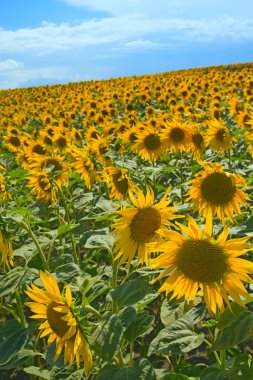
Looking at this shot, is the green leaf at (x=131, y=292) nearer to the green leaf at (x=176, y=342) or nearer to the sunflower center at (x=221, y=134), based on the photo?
the green leaf at (x=176, y=342)

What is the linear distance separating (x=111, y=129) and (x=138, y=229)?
258 inches

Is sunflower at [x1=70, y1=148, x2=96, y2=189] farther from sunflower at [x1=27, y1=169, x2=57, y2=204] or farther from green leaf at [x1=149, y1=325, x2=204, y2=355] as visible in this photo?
green leaf at [x1=149, y1=325, x2=204, y2=355]

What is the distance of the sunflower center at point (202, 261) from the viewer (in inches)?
85.7

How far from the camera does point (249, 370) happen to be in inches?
86.0

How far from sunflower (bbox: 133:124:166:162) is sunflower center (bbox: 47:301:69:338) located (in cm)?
425

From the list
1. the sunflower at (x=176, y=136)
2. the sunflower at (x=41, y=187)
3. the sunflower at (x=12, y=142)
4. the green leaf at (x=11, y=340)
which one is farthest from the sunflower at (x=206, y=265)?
the sunflower at (x=12, y=142)

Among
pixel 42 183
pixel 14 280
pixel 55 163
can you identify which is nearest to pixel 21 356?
pixel 14 280

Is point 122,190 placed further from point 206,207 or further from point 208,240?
point 208,240

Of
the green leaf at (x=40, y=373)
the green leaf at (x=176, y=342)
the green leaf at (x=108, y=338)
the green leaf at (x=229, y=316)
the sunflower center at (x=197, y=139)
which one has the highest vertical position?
the sunflower center at (x=197, y=139)

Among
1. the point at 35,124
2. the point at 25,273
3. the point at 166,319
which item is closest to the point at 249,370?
the point at 166,319

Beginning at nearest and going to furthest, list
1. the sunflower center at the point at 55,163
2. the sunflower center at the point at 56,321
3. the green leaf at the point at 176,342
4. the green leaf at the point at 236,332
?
the green leaf at the point at 236,332, the sunflower center at the point at 56,321, the green leaf at the point at 176,342, the sunflower center at the point at 55,163

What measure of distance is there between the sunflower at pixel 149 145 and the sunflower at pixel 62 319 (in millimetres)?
4209

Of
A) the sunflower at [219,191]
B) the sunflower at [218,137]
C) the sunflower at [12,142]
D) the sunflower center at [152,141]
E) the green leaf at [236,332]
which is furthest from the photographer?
the sunflower at [12,142]

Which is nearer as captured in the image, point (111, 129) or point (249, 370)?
point (249, 370)
